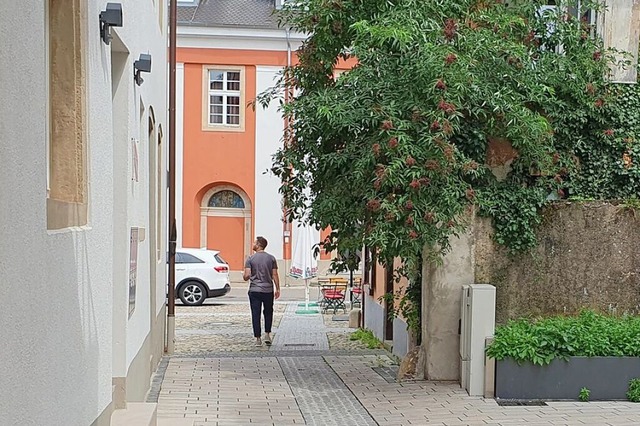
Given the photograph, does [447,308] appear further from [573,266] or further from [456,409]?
[456,409]

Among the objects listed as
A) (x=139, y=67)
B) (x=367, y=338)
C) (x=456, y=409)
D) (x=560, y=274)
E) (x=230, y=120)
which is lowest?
(x=367, y=338)

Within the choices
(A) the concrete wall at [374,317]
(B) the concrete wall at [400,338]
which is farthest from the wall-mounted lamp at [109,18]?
(A) the concrete wall at [374,317]

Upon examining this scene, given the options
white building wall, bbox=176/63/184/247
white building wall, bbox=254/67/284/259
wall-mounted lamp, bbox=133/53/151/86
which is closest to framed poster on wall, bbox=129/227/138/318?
wall-mounted lamp, bbox=133/53/151/86

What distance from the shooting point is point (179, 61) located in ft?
110

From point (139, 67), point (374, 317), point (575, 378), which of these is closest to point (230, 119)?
point (374, 317)

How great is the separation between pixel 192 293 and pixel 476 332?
620 inches

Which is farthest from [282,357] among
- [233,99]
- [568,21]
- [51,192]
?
[233,99]

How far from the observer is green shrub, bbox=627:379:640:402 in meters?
10.0

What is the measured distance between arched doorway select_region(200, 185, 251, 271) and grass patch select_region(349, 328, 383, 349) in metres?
17.1

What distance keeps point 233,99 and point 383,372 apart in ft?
74.9

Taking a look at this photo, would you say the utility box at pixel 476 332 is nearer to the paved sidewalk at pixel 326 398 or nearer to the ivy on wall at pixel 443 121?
the paved sidewalk at pixel 326 398

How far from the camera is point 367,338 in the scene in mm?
16469

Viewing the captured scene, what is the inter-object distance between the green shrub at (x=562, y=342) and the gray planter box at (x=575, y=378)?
0.32 ft

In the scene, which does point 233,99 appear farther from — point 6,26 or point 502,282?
point 6,26
